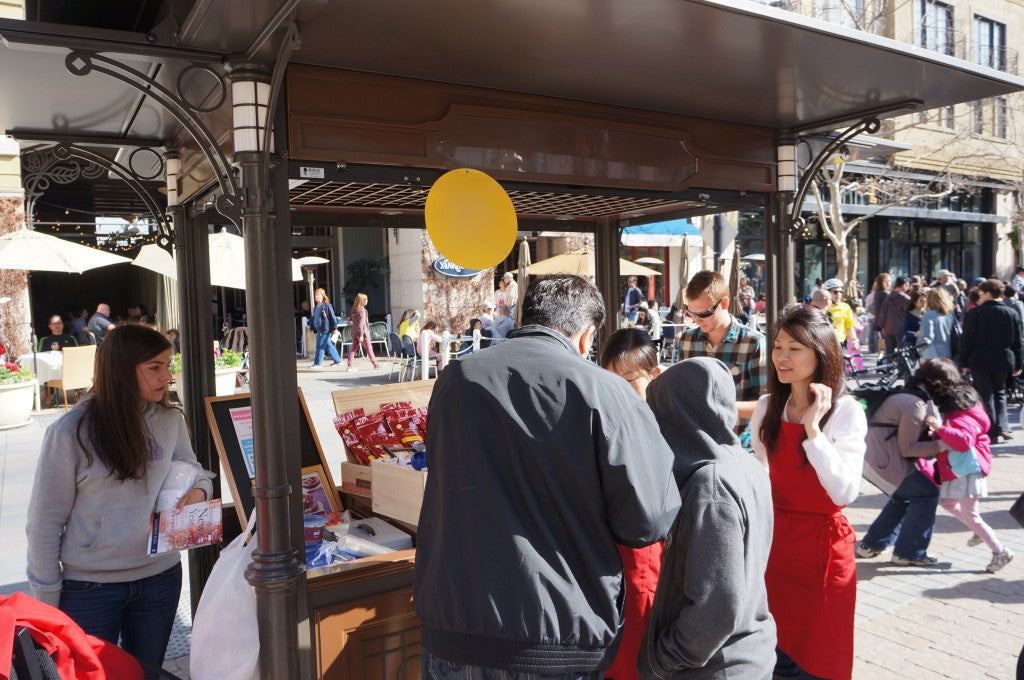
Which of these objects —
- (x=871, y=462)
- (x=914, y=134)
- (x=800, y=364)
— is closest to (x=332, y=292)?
(x=914, y=134)

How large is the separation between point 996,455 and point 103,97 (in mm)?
9051

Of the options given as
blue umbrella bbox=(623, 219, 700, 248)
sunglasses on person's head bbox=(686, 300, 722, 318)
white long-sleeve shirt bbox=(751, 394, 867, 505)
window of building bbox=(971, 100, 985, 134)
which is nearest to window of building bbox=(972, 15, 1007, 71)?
window of building bbox=(971, 100, 985, 134)

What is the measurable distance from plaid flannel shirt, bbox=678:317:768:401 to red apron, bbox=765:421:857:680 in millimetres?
1436

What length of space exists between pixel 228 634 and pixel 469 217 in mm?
1858

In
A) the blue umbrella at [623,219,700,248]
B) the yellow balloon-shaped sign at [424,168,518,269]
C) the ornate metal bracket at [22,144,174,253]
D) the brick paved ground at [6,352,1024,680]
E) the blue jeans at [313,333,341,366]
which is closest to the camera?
the yellow balloon-shaped sign at [424,168,518,269]

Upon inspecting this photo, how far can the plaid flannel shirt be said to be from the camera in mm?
4414

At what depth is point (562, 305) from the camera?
214 cm

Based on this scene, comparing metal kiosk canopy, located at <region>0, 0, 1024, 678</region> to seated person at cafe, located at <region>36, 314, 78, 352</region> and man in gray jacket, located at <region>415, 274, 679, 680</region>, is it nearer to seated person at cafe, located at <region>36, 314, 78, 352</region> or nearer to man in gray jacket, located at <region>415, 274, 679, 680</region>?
man in gray jacket, located at <region>415, 274, 679, 680</region>

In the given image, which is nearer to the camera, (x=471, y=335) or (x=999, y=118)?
(x=471, y=335)

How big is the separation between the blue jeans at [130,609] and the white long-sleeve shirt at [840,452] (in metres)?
2.41

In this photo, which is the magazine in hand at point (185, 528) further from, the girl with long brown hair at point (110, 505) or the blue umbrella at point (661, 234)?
the blue umbrella at point (661, 234)

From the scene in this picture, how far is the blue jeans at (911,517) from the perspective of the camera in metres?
5.23

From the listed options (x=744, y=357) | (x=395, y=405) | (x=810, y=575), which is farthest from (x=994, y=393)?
(x=395, y=405)

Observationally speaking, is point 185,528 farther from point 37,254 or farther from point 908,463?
point 37,254
